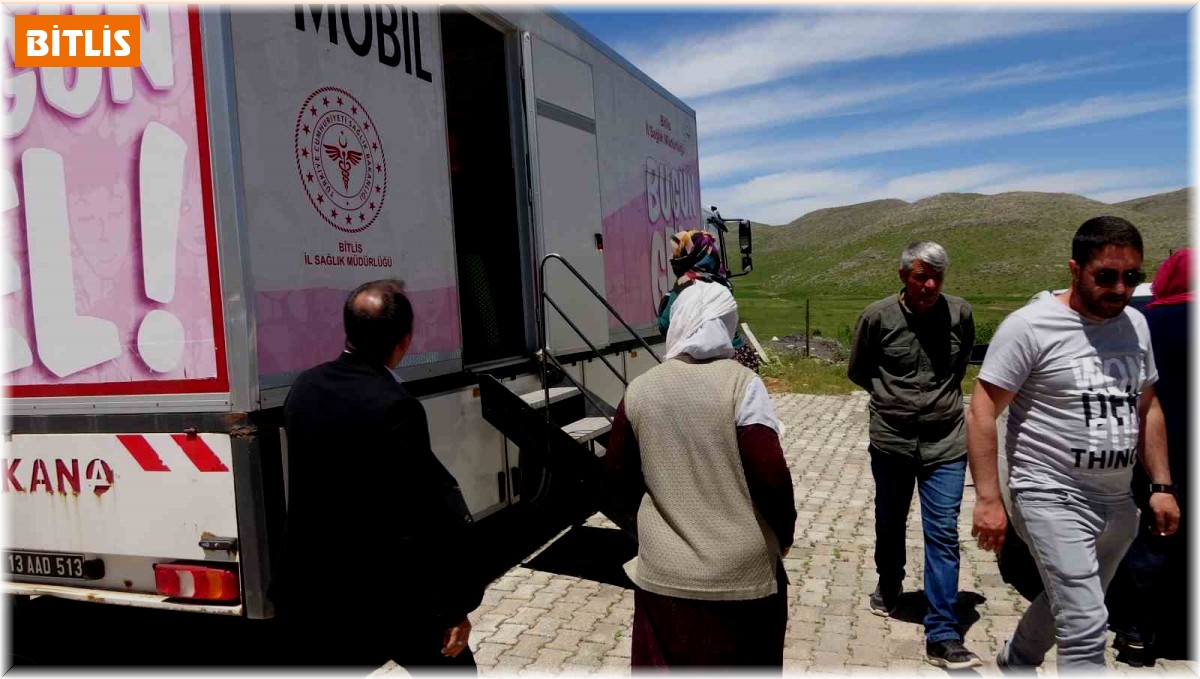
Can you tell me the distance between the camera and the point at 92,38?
321 cm

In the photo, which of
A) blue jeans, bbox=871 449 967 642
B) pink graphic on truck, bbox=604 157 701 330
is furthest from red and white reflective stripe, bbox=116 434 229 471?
pink graphic on truck, bbox=604 157 701 330

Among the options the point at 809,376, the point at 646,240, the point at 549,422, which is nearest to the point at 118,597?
the point at 549,422

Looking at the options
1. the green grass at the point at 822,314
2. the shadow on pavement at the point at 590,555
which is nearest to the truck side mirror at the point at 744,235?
the shadow on pavement at the point at 590,555

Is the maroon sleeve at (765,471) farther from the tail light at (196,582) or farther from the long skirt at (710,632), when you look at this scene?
the tail light at (196,582)

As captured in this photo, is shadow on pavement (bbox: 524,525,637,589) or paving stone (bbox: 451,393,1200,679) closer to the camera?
paving stone (bbox: 451,393,1200,679)

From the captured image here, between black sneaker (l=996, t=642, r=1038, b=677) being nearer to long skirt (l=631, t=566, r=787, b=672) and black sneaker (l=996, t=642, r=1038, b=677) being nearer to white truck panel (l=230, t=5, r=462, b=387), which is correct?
long skirt (l=631, t=566, r=787, b=672)

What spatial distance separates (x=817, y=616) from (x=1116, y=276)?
92.8 inches

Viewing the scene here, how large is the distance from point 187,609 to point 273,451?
710 mm

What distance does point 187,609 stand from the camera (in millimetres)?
3273

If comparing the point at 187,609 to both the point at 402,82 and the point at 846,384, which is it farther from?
the point at 846,384

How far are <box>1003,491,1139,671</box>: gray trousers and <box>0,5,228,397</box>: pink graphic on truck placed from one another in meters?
2.90

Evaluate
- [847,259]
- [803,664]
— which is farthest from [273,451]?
[847,259]

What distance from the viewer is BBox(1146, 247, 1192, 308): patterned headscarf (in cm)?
359

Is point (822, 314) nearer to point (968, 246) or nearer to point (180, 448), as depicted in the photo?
point (180, 448)
